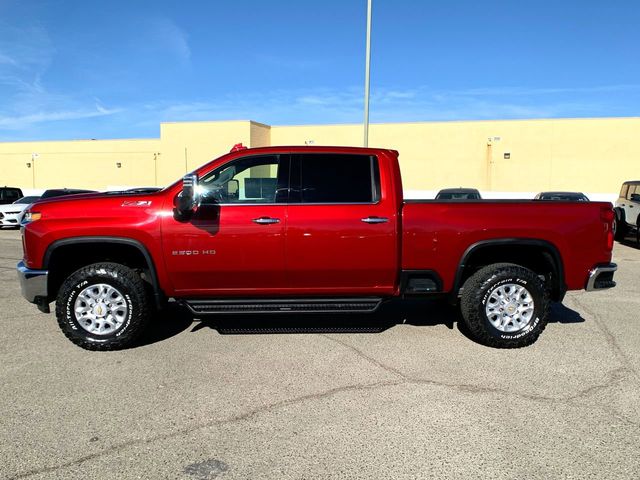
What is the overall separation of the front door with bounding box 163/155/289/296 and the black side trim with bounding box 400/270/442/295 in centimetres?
126

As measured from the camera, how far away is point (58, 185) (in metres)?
39.8

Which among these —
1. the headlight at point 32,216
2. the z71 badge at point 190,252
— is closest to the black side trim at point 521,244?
the z71 badge at point 190,252

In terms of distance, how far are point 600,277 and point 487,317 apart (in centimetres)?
127

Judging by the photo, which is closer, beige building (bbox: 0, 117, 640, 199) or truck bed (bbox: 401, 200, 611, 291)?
truck bed (bbox: 401, 200, 611, 291)

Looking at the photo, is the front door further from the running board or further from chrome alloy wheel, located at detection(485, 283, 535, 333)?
chrome alloy wheel, located at detection(485, 283, 535, 333)

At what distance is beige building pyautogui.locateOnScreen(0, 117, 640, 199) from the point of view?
28.8m

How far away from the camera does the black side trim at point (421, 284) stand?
203 inches

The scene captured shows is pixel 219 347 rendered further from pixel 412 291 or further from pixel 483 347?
pixel 483 347

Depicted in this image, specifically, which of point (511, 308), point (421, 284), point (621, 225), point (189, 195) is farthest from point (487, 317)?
point (621, 225)

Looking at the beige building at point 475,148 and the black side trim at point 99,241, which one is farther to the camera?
the beige building at point 475,148

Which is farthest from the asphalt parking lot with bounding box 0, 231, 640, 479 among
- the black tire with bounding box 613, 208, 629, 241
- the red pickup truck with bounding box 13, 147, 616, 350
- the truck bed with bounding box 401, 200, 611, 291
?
the black tire with bounding box 613, 208, 629, 241

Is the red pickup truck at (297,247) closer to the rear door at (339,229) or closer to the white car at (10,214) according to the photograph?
the rear door at (339,229)

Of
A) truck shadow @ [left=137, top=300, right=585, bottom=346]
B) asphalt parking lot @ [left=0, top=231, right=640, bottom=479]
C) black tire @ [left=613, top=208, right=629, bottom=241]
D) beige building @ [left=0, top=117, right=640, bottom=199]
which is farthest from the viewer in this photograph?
beige building @ [left=0, top=117, right=640, bottom=199]

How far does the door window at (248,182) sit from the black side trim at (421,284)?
1519mm
